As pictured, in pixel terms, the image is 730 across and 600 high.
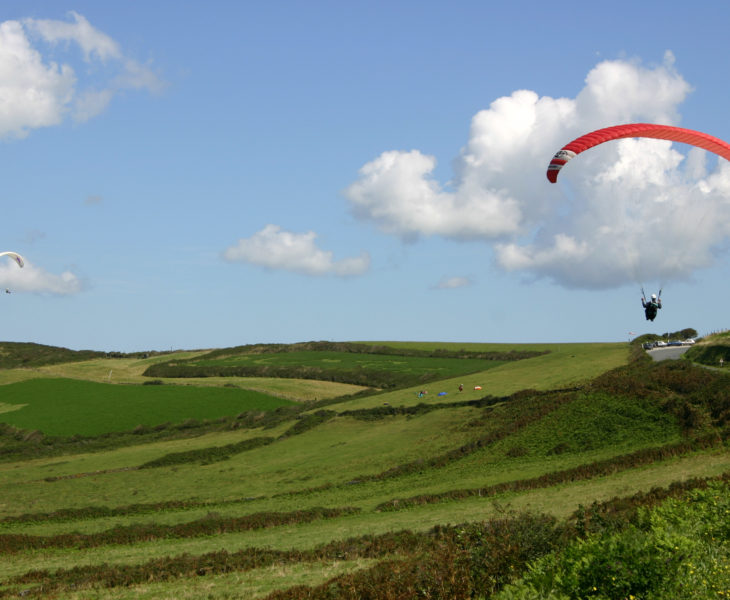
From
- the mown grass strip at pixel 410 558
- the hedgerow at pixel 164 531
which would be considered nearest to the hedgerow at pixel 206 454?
the hedgerow at pixel 164 531

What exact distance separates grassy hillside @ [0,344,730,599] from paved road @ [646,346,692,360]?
230cm

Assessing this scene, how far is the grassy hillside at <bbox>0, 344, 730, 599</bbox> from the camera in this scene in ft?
64.3

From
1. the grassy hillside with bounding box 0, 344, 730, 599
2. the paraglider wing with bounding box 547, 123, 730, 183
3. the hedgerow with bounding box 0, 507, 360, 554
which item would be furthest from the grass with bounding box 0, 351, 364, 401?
the paraglider wing with bounding box 547, 123, 730, 183

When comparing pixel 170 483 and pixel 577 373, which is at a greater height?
pixel 577 373

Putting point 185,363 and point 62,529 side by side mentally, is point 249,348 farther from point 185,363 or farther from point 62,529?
point 62,529

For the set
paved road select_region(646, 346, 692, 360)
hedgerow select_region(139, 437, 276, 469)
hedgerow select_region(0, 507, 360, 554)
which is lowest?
hedgerow select_region(139, 437, 276, 469)

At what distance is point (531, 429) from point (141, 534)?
1097 inches

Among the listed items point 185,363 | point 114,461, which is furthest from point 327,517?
point 185,363

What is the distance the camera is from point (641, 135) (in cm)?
3206

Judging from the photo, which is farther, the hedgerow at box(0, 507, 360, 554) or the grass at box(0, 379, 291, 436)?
the grass at box(0, 379, 291, 436)

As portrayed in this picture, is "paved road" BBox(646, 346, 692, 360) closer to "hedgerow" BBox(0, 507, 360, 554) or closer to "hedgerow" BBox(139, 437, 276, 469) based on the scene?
"hedgerow" BBox(139, 437, 276, 469)

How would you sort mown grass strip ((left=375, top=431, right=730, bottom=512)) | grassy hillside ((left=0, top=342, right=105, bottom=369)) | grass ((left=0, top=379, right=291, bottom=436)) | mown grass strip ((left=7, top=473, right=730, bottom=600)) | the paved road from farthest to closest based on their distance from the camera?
grassy hillside ((left=0, top=342, right=105, bottom=369)) < grass ((left=0, top=379, right=291, bottom=436)) < the paved road < mown grass strip ((left=375, top=431, right=730, bottom=512)) < mown grass strip ((left=7, top=473, right=730, bottom=600))

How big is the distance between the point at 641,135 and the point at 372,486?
85.1 feet

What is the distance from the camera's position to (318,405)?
80438mm
